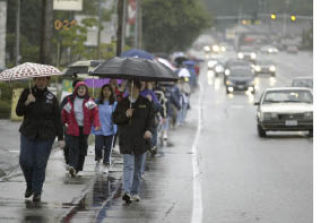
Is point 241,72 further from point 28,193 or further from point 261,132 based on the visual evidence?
point 28,193

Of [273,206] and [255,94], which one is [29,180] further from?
[255,94]

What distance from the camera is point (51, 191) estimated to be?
15.0m

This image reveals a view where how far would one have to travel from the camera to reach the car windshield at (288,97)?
95.0ft

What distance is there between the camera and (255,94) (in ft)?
189

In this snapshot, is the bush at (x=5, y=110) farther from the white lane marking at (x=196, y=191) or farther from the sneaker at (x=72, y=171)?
the sneaker at (x=72, y=171)

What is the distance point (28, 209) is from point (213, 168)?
6.89 meters

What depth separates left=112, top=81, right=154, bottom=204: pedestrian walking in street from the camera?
1390cm

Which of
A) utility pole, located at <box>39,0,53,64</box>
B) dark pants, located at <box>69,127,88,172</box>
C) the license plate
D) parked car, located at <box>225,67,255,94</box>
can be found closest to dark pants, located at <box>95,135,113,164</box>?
dark pants, located at <box>69,127,88,172</box>

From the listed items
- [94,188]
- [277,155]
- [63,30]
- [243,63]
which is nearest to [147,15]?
[243,63]

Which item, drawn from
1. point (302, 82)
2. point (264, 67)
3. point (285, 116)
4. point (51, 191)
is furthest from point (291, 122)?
point (264, 67)

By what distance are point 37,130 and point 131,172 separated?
4.80 feet

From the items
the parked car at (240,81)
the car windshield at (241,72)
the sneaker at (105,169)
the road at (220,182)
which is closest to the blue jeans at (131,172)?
the road at (220,182)

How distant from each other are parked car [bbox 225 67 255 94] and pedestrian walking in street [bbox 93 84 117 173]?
132 ft

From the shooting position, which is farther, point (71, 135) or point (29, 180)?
point (71, 135)
